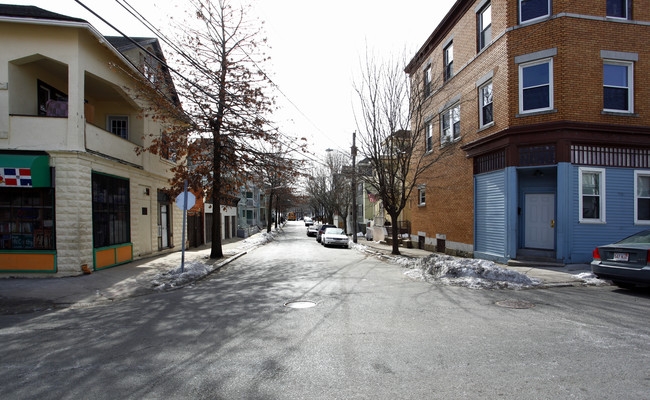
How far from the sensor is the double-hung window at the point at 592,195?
11.9 m

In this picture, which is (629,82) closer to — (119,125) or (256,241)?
(119,125)

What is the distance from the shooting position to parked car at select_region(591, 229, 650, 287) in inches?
301

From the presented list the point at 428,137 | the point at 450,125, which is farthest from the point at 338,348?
the point at 428,137

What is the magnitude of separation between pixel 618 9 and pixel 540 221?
7635 mm

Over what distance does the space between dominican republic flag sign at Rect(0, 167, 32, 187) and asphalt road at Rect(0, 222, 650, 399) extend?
16.3ft

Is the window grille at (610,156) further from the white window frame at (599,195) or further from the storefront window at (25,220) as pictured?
the storefront window at (25,220)

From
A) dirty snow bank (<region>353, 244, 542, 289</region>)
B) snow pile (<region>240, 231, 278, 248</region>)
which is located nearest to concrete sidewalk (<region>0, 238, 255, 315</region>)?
dirty snow bank (<region>353, 244, 542, 289</region>)

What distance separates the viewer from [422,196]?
21281mm

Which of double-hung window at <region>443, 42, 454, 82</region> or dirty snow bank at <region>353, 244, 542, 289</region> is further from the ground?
double-hung window at <region>443, 42, 454, 82</region>

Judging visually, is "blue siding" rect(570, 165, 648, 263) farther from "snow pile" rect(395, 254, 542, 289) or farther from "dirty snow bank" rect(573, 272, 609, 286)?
"snow pile" rect(395, 254, 542, 289)

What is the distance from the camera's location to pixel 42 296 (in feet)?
27.3

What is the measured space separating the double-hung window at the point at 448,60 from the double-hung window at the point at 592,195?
771 cm

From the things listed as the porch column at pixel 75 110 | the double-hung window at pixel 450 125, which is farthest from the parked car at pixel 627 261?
the porch column at pixel 75 110

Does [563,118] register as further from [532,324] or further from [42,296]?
[42,296]
